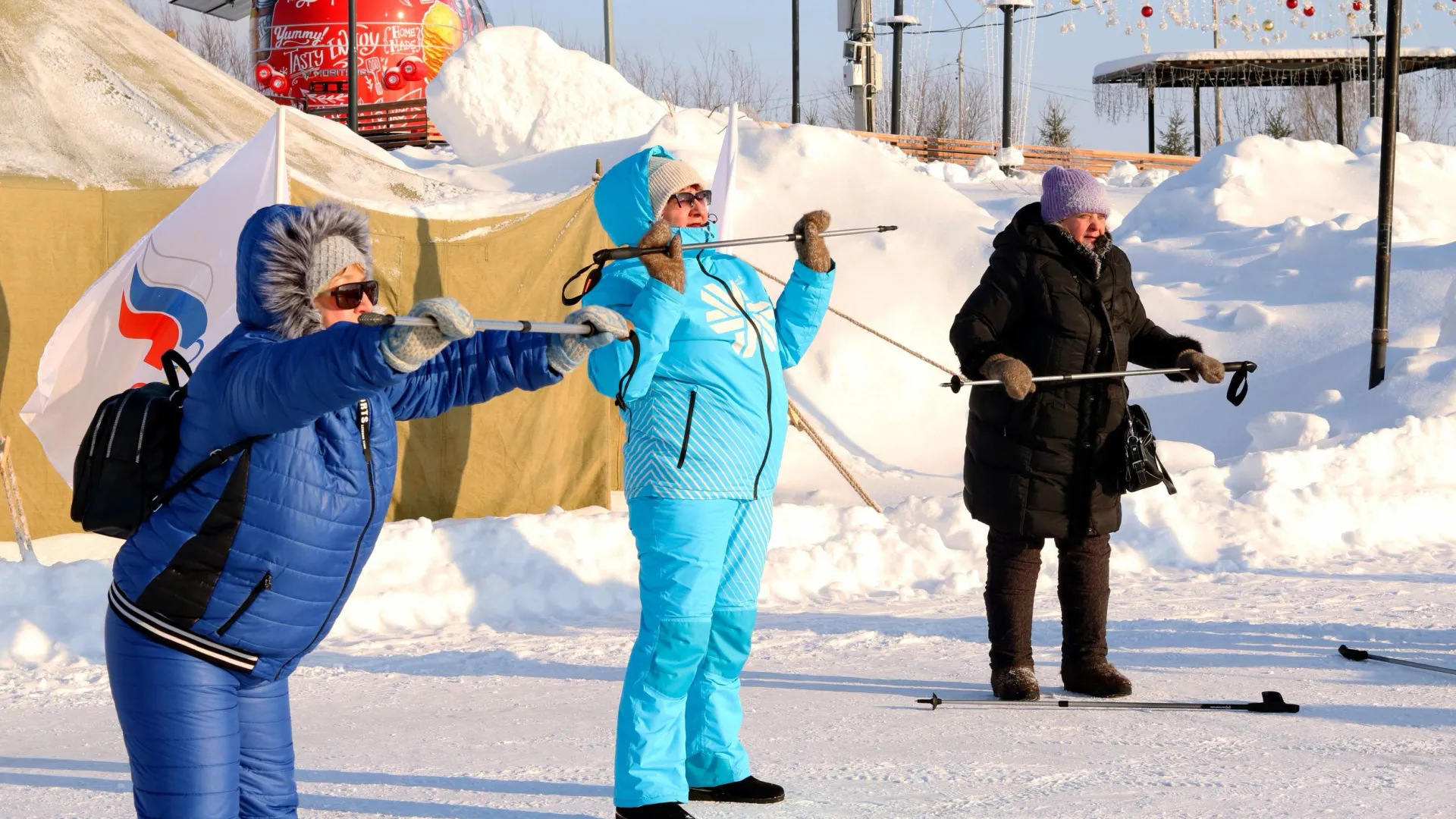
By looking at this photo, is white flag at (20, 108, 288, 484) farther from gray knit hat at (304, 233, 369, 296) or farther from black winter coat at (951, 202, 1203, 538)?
gray knit hat at (304, 233, 369, 296)

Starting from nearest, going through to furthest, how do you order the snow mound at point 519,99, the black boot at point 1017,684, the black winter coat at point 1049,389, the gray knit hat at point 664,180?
the gray knit hat at point 664,180 → the black winter coat at point 1049,389 → the black boot at point 1017,684 → the snow mound at point 519,99

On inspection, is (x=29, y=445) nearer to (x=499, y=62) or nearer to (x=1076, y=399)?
(x=1076, y=399)

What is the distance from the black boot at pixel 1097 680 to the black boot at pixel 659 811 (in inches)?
79.6

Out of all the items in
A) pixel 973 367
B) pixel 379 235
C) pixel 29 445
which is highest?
pixel 379 235

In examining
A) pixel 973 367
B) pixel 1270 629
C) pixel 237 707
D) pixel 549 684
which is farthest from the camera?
pixel 1270 629

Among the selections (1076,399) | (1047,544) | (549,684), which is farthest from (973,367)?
(1047,544)

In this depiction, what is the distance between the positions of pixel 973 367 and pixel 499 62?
20041mm

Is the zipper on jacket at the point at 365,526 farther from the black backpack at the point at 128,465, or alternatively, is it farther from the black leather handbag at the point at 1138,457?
the black leather handbag at the point at 1138,457

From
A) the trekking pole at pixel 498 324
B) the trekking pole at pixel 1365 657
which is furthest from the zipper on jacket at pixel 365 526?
the trekking pole at pixel 1365 657

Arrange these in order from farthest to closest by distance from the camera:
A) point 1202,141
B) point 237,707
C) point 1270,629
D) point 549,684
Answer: point 1202,141 → point 1270,629 → point 549,684 → point 237,707

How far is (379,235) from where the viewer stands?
827 cm

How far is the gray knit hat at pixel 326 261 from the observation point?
2.50 meters

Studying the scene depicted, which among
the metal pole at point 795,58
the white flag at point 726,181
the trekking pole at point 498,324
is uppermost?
the metal pole at point 795,58

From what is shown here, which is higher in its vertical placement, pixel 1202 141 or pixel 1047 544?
pixel 1202 141
